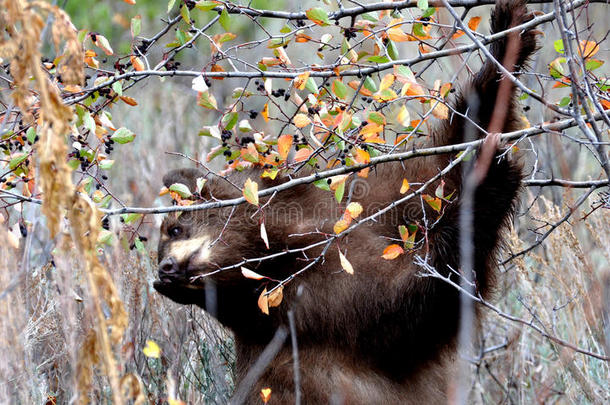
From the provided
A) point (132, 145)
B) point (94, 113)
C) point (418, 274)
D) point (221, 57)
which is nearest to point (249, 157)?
point (221, 57)

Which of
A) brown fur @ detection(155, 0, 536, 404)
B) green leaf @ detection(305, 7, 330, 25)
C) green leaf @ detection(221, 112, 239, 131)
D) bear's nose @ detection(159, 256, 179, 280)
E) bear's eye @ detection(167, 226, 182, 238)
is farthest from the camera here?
bear's eye @ detection(167, 226, 182, 238)

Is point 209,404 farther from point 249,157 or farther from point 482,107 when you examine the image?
point 482,107

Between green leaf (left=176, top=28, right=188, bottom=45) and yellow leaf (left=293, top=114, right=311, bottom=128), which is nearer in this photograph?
yellow leaf (left=293, top=114, right=311, bottom=128)

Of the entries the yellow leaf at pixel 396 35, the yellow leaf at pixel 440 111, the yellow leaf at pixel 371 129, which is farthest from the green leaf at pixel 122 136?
the yellow leaf at pixel 440 111

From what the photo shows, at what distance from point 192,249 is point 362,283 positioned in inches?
38.5

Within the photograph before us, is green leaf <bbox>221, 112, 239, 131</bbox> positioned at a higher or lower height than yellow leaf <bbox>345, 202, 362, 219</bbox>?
higher

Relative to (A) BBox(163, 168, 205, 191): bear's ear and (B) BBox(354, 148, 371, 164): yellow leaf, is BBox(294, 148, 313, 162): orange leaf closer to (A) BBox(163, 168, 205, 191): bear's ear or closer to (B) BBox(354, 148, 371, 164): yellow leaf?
(B) BBox(354, 148, 371, 164): yellow leaf

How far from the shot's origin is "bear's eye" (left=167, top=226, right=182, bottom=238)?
4594 millimetres

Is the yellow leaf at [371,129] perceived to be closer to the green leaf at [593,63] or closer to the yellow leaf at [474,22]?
the yellow leaf at [474,22]

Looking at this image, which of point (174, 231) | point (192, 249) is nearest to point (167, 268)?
point (192, 249)

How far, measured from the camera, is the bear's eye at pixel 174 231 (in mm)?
4594

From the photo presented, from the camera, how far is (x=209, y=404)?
16.3ft

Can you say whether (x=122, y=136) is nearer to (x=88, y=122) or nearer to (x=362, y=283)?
(x=88, y=122)

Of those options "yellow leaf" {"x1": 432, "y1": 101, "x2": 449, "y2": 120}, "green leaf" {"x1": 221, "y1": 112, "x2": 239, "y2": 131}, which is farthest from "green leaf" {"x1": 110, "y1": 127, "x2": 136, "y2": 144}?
"yellow leaf" {"x1": 432, "y1": 101, "x2": 449, "y2": 120}
